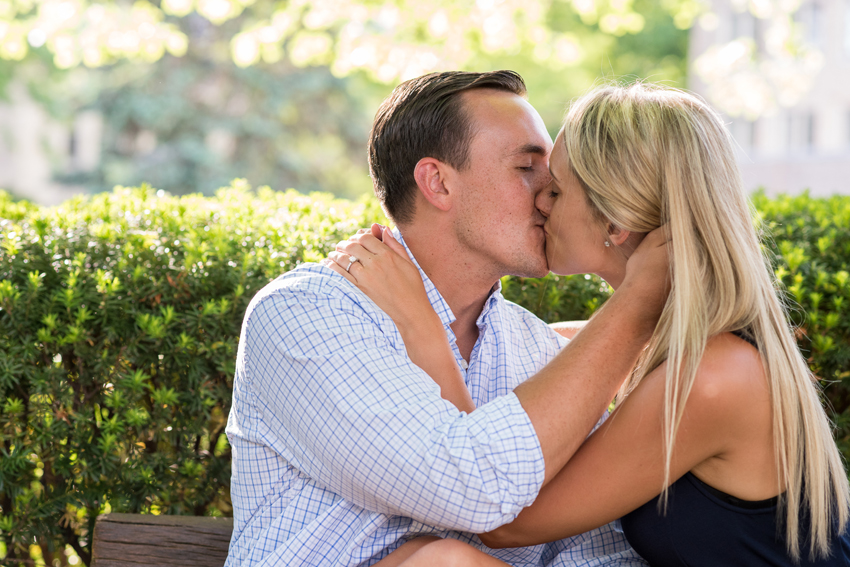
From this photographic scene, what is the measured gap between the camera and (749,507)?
204cm

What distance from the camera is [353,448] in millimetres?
1938

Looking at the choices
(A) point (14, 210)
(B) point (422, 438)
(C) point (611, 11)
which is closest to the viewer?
(B) point (422, 438)

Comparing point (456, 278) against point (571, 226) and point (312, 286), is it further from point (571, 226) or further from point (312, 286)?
point (312, 286)

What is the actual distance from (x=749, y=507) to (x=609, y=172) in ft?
3.30

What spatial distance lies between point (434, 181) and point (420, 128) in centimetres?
21

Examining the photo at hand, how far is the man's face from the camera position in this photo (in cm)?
280

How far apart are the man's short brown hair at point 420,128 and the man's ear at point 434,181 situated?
30 millimetres

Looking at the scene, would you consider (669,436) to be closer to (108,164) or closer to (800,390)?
(800,390)

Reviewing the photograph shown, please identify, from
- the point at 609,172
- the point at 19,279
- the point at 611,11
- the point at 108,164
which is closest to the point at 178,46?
the point at 611,11

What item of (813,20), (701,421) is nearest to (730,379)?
(701,421)

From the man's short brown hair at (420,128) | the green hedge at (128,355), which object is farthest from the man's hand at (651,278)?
the green hedge at (128,355)

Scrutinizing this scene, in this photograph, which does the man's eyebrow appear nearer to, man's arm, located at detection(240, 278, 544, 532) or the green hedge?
the green hedge

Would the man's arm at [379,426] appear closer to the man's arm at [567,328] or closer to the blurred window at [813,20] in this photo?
the man's arm at [567,328]

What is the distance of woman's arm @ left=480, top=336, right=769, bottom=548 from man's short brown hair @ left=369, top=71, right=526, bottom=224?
1.18m
